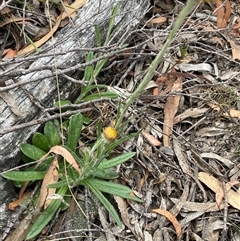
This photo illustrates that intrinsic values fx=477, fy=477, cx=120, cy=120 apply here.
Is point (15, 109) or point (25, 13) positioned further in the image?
point (25, 13)

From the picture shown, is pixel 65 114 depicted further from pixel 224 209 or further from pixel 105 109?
pixel 224 209

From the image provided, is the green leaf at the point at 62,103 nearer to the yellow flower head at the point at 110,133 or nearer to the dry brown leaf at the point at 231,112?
the yellow flower head at the point at 110,133

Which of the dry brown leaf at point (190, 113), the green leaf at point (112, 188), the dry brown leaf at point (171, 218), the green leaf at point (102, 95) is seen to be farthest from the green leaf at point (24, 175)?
the dry brown leaf at point (190, 113)

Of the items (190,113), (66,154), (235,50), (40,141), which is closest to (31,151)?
(40,141)

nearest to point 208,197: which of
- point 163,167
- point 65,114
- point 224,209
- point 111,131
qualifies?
point 224,209

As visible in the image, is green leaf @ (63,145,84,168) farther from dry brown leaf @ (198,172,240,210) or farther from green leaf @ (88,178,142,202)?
dry brown leaf @ (198,172,240,210)

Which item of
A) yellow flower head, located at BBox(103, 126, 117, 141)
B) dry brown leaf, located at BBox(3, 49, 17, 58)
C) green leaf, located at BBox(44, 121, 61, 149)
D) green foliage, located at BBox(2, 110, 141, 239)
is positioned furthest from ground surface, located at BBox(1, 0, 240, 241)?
yellow flower head, located at BBox(103, 126, 117, 141)
